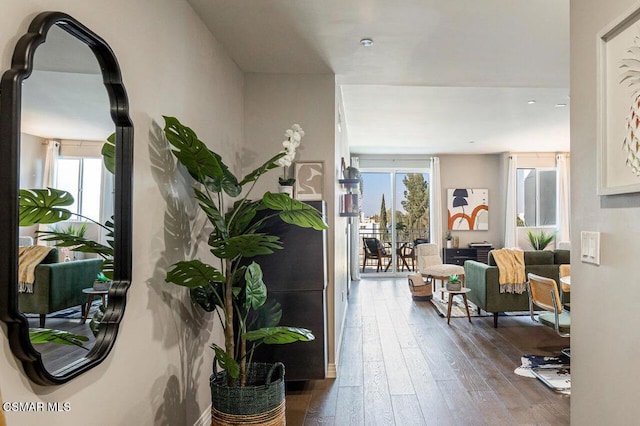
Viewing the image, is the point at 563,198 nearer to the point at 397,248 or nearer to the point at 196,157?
the point at 397,248

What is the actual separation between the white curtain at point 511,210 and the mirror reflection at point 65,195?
8636 mm

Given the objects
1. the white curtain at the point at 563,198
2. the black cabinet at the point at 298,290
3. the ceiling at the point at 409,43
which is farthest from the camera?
the white curtain at the point at 563,198

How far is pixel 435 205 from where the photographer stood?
8953mm

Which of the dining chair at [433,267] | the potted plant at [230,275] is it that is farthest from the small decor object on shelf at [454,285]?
the potted plant at [230,275]

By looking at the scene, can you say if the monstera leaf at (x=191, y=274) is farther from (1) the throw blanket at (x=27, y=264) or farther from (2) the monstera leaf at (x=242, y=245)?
(1) the throw blanket at (x=27, y=264)

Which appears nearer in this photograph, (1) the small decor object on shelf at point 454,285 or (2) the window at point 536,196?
(1) the small decor object on shelf at point 454,285

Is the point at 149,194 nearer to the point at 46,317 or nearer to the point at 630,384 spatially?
the point at 46,317

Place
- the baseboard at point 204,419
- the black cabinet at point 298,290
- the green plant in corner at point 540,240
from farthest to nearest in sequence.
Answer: the green plant in corner at point 540,240 → the black cabinet at point 298,290 → the baseboard at point 204,419

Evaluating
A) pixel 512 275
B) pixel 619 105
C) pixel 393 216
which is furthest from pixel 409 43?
pixel 393 216

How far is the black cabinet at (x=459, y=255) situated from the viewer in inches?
338

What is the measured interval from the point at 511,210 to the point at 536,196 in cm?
71

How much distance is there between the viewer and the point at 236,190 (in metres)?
2.12

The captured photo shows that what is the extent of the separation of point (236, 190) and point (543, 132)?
635 centimetres

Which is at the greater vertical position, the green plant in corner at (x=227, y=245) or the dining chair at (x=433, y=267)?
the green plant in corner at (x=227, y=245)
